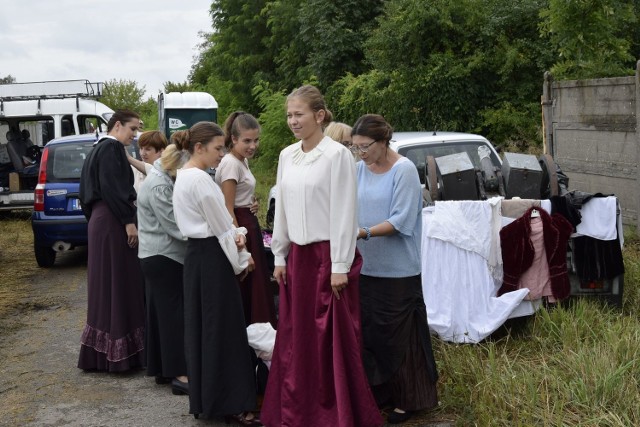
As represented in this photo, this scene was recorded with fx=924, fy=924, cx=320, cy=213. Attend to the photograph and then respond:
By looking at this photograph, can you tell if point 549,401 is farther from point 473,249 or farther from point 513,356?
point 473,249

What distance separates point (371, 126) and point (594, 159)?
5952 mm

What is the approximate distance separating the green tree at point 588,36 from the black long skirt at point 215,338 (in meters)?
7.31

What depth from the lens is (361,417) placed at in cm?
519

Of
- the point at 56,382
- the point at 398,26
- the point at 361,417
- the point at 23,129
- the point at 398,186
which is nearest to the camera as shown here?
the point at 361,417

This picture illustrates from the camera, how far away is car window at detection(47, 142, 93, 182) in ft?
41.2

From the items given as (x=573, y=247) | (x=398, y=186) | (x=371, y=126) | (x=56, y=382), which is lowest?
(x=56, y=382)

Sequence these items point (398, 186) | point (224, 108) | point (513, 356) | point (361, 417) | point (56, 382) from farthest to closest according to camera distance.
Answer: point (224, 108), point (56, 382), point (513, 356), point (398, 186), point (361, 417)

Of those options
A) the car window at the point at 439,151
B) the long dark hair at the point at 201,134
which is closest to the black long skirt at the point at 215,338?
the long dark hair at the point at 201,134

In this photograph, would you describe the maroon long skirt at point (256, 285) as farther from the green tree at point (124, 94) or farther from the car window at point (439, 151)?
the green tree at point (124, 94)

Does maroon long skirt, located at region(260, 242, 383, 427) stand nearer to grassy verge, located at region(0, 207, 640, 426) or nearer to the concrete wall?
grassy verge, located at region(0, 207, 640, 426)

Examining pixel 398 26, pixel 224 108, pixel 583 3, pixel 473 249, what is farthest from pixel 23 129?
pixel 224 108

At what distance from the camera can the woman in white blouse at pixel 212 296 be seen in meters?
5.71

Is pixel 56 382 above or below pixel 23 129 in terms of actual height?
below

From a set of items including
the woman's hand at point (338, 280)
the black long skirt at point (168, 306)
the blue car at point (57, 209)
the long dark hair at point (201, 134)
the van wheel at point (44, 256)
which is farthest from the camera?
the van wheel at point (44, 256)
